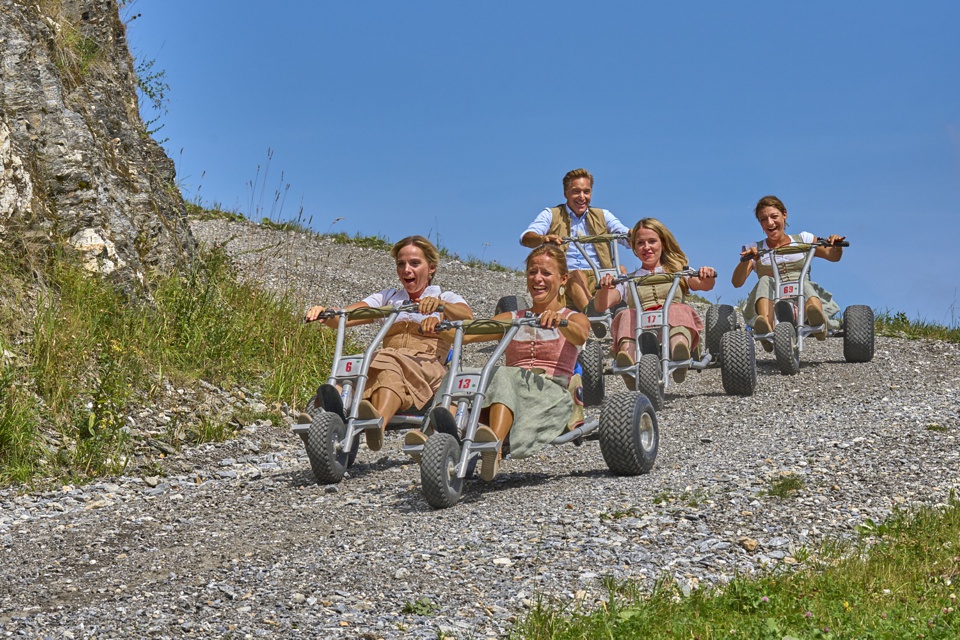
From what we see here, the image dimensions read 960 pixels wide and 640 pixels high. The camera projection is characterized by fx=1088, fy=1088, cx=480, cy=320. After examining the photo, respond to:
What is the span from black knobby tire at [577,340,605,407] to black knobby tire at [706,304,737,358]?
5.68ft

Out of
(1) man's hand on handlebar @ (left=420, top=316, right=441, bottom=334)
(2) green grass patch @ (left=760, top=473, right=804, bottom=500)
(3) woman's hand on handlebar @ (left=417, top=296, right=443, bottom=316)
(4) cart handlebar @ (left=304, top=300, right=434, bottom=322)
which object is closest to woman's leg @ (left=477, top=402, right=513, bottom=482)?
(1) man's hand on handlebar @ (left=420, top=316, right=441, bottom=334)

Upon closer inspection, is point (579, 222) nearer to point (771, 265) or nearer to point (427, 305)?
point (771, 265)

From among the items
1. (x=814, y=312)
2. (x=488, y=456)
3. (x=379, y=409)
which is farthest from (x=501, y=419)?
(x=814, y=312)

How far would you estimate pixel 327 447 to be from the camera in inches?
256

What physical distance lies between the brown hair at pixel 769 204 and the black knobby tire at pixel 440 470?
20.2 ft

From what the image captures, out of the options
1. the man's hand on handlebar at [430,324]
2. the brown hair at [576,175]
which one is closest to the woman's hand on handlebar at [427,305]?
the man's hand on handlebar at [430,324]

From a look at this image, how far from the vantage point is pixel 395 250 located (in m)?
7.62

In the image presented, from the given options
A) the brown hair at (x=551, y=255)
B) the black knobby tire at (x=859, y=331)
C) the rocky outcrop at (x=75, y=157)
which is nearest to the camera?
the brown hair at (x=551, y=255)

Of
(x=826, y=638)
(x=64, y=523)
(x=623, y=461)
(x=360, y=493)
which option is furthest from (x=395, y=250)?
(x=826, y=638)

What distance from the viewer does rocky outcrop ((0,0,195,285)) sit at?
31.2ft

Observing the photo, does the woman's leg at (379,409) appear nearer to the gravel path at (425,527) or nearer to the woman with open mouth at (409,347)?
the woman with open mouth at (409,347)

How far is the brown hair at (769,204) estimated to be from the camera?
1092 centimetres

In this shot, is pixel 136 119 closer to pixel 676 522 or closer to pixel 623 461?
pixel 623 461

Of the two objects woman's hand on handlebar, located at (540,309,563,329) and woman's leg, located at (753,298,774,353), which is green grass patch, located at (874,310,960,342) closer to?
woman's leg, located at (753,298,774,353)
